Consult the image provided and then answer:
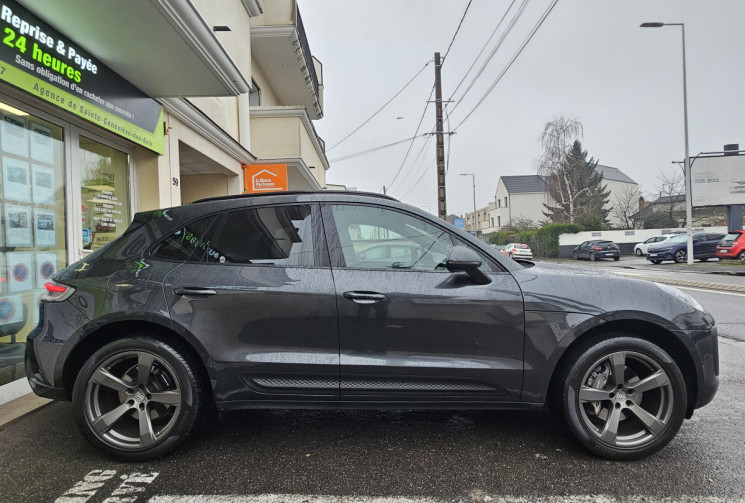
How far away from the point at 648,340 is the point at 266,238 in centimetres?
250

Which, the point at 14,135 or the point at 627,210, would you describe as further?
the point at 627,210

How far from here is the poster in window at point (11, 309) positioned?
159 inches

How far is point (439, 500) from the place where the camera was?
2.17 m

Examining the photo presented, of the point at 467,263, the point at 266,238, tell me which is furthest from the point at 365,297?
the point at 266,238

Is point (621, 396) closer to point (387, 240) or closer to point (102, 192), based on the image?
point (387, 240)

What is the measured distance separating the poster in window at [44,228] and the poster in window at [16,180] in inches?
8.0

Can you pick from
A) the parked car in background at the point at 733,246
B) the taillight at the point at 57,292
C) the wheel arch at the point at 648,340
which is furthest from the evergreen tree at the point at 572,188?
the taillight at the point at 57,292

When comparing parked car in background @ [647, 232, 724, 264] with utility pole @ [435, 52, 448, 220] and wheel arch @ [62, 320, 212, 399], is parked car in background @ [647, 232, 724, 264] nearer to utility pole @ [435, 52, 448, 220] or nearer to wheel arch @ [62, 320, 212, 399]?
utility pole @ [435, 52, 448, 220]

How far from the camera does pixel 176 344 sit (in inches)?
105

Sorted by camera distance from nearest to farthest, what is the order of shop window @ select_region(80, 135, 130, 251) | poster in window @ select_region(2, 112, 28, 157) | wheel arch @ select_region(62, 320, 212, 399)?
1. wheel arch @ select_region(62, 320, 212, 399)
2. poster in window @ select_region(2, 112, 28, 157)
3. shop window @ select_region(80, 135, 130, 251)

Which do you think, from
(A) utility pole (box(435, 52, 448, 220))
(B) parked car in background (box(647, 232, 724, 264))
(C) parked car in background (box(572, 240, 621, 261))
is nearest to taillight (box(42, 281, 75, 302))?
(A) utility pole (box(435, 52, 448, 220))

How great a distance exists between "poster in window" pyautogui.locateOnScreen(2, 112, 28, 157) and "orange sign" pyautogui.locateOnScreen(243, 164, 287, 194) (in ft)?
16.9

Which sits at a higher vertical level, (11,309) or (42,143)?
(42,143)

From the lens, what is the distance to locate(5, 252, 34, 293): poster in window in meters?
4.09
